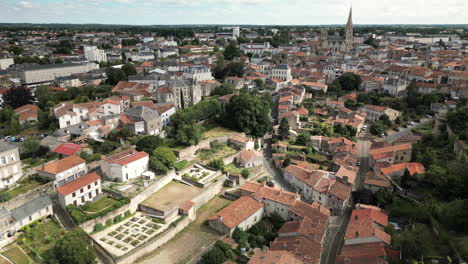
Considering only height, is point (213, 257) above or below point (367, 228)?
below

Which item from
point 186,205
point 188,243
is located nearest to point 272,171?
point 186,205

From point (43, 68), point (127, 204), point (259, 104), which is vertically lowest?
point (127, 204)

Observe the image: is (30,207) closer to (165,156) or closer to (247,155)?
(165,156)

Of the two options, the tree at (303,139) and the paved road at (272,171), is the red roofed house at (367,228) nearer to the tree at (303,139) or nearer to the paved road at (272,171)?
the paved road at (272,171)

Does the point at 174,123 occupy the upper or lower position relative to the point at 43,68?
lower

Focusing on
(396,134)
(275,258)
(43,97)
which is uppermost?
(43,97)

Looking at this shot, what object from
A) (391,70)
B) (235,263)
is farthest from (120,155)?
(391,70)

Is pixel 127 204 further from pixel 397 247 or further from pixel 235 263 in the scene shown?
pixel 397 247
